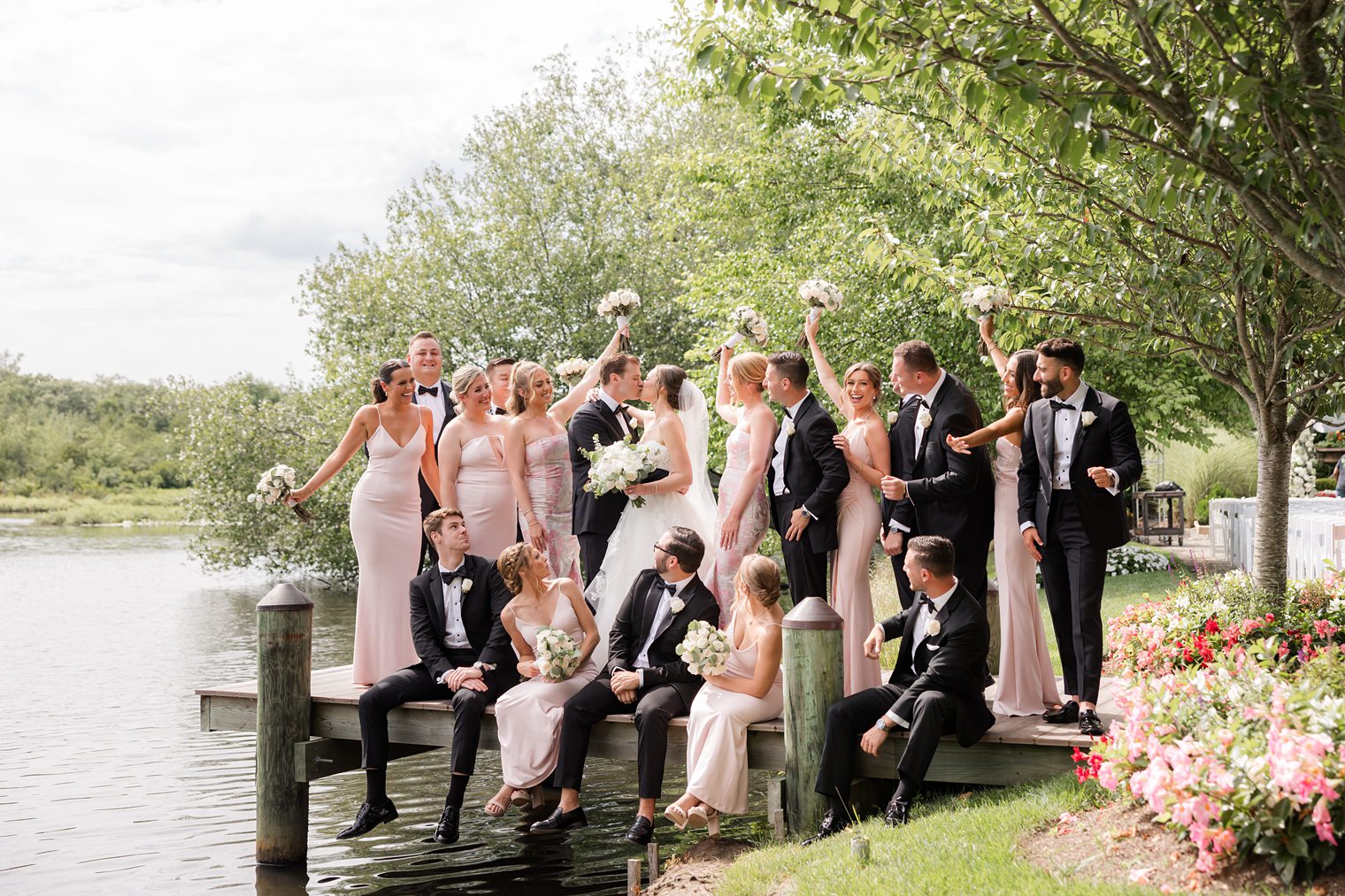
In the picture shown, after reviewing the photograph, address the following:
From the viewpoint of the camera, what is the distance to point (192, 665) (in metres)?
19.1

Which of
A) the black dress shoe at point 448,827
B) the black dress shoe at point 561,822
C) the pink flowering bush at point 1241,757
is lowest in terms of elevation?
the black dress shoe at point 448,827

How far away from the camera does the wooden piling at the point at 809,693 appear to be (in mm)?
6680

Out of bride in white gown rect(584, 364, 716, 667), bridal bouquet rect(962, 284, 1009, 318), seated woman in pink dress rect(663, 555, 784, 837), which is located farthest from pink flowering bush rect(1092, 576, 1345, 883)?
bride in white gown rect(584, 364, 716, 667)

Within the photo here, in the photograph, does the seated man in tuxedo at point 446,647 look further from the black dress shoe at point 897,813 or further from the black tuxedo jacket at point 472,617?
the black dress shoe at point 897,813

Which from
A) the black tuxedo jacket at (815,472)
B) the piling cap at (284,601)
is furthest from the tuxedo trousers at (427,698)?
the black tuxedo jacket at (815,472)

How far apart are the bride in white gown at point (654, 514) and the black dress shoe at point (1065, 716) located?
8.46ft

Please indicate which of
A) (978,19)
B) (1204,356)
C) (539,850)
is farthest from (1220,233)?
(539,850)

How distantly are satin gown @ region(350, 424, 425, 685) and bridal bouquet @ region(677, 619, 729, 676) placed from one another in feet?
8.87

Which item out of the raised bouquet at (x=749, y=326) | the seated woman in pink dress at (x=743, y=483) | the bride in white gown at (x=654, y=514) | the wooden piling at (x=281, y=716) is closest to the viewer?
the seated woman in pink dress at (x=743, y=483)

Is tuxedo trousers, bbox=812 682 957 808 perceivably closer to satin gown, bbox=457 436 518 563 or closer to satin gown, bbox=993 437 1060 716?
satin gown, bbox=993 437 1060 716

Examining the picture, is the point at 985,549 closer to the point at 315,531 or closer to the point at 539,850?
the point at 539,850

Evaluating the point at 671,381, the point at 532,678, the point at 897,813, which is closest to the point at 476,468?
the point at 671,381

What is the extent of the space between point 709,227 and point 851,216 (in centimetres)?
528

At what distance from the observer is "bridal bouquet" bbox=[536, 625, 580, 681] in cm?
741
